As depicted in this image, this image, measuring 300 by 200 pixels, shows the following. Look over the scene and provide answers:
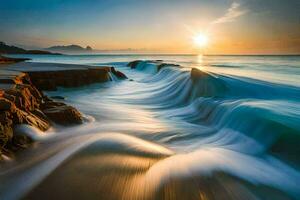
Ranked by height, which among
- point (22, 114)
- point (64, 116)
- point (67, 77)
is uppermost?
point (22, 114)

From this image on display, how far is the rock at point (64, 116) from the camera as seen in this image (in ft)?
22.9

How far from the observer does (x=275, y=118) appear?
23.0ft

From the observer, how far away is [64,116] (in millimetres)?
7109

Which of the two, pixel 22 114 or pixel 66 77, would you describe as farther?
pixel 66 77

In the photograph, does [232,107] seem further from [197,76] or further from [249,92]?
[197,76]

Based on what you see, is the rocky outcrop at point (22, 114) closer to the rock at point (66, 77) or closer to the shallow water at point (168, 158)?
the shallow water at point (168, 158)

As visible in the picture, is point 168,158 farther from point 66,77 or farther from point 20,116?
point 66,77

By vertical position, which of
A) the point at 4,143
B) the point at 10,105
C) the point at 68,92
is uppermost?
the point at 10,105

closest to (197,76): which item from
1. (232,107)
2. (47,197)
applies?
(232,107)

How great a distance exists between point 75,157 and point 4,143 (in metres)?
1.18

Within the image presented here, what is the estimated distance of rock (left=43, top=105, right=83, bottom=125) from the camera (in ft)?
22.9

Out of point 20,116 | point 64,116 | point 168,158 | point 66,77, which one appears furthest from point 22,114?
point 66,77

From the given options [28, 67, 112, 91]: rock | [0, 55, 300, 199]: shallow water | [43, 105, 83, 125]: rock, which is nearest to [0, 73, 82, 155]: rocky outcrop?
[43, 105, 83, 125]: rock

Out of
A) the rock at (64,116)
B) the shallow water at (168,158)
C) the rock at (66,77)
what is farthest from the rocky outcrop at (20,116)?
the rock at (66,77)
